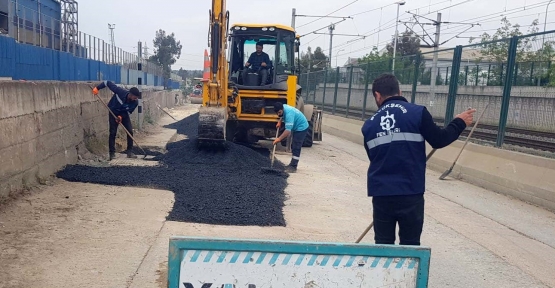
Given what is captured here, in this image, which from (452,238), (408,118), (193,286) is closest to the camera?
(193,286)

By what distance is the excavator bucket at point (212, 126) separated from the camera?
11898 mm

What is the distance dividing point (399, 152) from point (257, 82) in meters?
10.8

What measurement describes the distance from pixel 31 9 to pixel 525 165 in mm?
13511

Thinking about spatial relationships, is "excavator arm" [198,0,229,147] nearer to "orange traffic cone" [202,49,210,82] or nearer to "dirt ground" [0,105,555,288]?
"orange traffic cone" [202,49,210,82]

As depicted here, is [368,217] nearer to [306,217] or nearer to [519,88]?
[306,217]

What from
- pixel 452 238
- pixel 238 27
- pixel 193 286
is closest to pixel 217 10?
pixel 238 27

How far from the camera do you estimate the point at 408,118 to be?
412 centimetres

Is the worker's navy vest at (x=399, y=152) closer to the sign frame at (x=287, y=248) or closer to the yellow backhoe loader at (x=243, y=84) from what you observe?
the sign frame at (x=287, y=248)

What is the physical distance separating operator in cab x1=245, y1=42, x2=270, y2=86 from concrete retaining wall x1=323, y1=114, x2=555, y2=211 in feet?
15.5

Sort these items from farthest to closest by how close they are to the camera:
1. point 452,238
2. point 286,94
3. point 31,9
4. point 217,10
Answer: point 31,9
point 286,94
point 217,10
point 452,238

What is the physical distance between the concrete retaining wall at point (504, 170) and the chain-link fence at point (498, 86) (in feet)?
1.60

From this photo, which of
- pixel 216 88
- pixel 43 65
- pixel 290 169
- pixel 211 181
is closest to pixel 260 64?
pixel 216 88

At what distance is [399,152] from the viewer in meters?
4.12

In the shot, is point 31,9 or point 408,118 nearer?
point 408,118
